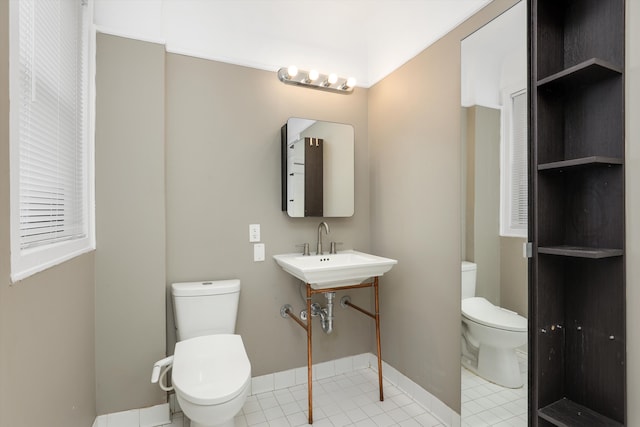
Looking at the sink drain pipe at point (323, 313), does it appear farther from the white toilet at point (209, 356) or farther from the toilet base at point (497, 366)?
the toilet base at point (497, 366)

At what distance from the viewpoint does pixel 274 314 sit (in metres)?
2.40

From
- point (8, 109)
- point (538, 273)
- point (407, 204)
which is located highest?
point (8, 109)

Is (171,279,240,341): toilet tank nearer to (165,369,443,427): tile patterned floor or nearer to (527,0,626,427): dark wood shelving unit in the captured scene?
(165,369,443,427): tile patterned floor

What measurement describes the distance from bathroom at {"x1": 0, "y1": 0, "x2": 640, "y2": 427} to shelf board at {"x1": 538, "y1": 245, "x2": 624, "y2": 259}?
570 millimetres

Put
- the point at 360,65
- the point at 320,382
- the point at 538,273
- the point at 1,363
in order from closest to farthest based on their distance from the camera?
the point at 1,363 < the point at 538,273 < the point at 320,382 < the point at 360,65

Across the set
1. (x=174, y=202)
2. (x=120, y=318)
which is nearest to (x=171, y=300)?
(x=120, y=318)

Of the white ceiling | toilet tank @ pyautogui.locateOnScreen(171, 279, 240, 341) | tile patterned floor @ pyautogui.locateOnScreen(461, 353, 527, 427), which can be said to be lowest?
tile patterned floor @ pyautogui.locateOnScreen(461, 353, 527, 427)

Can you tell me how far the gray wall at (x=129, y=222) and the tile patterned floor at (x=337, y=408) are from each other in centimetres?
45

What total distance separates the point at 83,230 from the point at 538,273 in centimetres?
218

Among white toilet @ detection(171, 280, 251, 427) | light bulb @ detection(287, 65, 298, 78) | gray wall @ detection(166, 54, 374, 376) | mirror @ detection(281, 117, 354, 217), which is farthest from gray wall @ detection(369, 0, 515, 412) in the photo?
white toilet @ detection(171, 280, 251, 427)

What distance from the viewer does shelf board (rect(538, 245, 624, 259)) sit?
118cm

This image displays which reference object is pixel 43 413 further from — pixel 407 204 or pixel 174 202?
pixel 407 204

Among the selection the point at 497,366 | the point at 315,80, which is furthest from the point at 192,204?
the point at 497,366

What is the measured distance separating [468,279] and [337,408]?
3.83 ft
